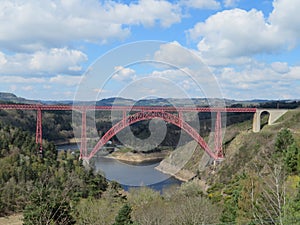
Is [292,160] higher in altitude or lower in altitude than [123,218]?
higher

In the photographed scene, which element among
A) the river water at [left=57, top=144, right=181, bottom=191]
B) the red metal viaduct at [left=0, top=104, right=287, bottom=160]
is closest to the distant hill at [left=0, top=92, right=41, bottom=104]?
the river water at [left=57, top=144, right=181, bottom=191]

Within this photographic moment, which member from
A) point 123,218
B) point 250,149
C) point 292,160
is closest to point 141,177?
point 250,149

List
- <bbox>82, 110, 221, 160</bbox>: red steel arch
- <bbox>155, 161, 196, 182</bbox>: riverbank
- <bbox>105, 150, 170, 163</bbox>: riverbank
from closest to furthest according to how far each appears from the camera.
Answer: <bbox>82, 110, 221, 160</bbox>: red steel arch < <bbox>155, 161, 196, 182</bbox>: riverbank < <bbox>105, 150, 170, 163</bbox>: riverbank

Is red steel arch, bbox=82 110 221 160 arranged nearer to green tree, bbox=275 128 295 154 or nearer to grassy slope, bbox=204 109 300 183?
grassy slope, bbox=204 109 300 183

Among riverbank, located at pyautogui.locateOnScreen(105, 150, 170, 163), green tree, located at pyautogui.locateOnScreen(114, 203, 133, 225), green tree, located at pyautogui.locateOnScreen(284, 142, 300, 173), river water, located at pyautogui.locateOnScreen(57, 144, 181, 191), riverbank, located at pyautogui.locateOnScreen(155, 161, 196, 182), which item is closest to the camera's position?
green tree, located at pyautogui.locateOnScreen(114, 203, 133, 225)

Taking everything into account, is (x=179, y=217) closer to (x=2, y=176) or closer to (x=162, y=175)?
(x=2, y=176)

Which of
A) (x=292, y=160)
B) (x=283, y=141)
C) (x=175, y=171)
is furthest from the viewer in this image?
(x=175, y=171)

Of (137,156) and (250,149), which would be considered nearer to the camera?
(250,149)

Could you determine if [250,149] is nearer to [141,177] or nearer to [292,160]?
[141,177]

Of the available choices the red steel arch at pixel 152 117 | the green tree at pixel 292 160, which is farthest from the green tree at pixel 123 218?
the red steel arch at pixel 152 117

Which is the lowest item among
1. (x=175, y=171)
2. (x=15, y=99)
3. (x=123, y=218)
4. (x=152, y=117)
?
(x=175, y=171)

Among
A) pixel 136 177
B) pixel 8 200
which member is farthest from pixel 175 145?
pixel 8 200
